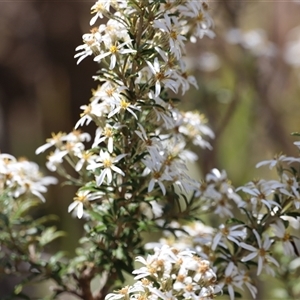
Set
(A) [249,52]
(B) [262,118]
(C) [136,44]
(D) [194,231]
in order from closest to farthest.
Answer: (C) [136,44], (D) [194,231], (A) [249,52], (B) [262,118]

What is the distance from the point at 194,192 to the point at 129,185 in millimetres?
172

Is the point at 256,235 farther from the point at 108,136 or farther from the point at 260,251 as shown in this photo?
the point at 108,136

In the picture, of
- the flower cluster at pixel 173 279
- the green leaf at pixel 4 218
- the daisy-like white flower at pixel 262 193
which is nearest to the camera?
the flower cluster at pixel 173 279

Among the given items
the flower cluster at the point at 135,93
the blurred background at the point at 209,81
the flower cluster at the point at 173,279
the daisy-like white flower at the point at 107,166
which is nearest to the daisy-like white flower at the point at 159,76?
the flower cluster at the point at 135,93

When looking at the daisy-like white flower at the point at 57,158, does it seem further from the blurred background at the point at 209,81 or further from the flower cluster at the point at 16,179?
the blurred background at the point at 209,81

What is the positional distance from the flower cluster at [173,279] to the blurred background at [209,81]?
0.94 meters

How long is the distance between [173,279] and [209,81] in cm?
137

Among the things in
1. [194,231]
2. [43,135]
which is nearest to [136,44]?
[194,231]

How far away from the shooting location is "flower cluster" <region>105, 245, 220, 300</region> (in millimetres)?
712

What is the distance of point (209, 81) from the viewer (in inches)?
80.0

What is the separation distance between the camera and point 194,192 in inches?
37.8

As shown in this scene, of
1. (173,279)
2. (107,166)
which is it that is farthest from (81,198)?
(173,279)

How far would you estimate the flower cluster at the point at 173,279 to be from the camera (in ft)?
2.34

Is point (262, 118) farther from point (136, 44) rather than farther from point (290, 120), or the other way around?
point (136, 44)
